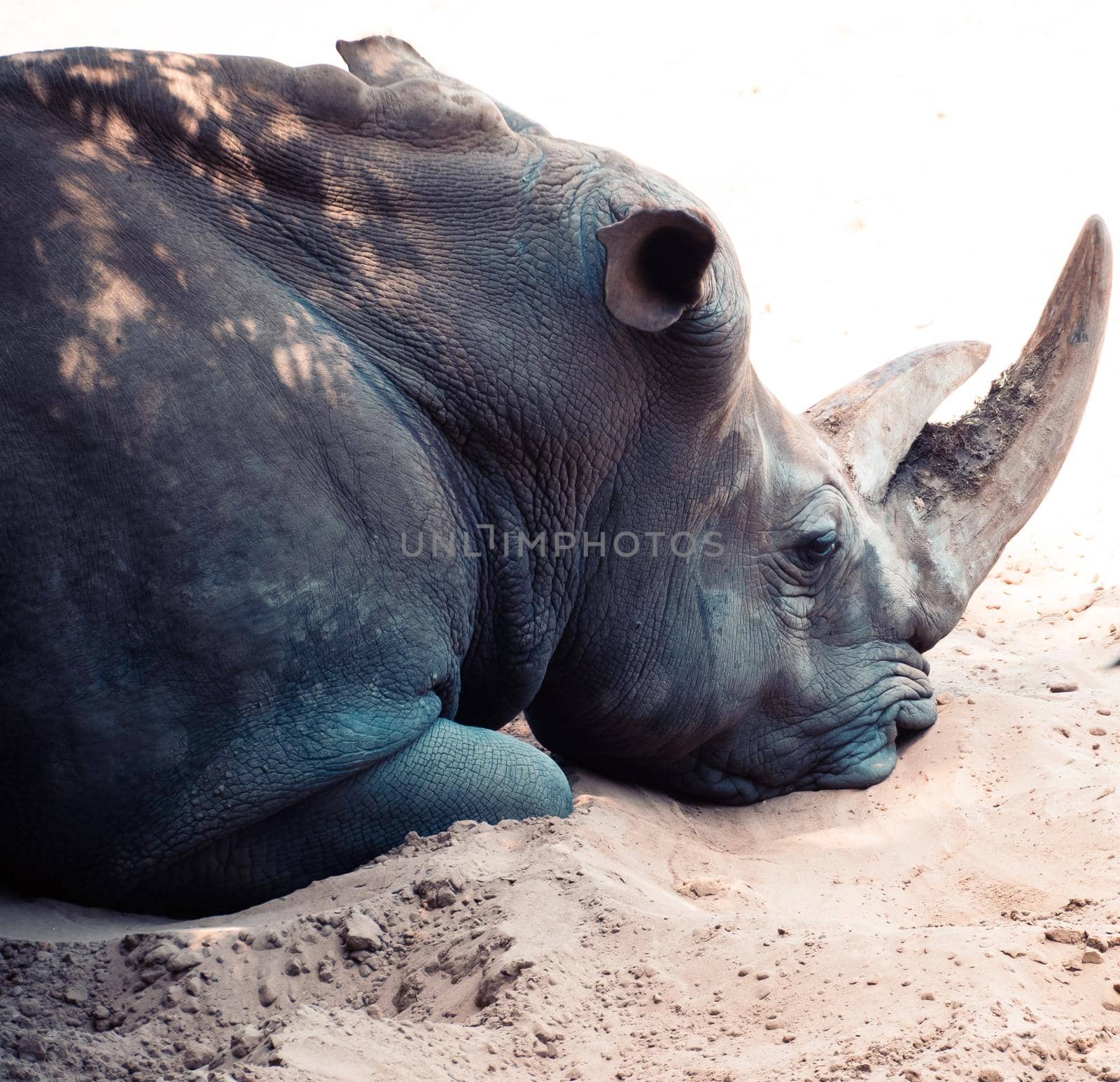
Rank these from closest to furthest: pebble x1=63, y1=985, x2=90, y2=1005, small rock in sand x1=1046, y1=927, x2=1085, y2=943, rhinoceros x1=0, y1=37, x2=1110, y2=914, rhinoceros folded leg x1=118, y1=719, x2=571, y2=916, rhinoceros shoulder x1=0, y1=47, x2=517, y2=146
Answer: small rock in sand x1=1046, y1=927, x2=1085, y2=943 → pebble x1=63, y1=985, x2=90, y2=1005 → rhinoceros x1=0, y1=37, x2=1110, y2=914 → rhinoceros folded leg x1=118, y1=719, x2=571, y2=916 → rhinoceros shoulder x1=0, y1=47, x2=517, y2=146

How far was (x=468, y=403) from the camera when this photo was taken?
386 centimetres

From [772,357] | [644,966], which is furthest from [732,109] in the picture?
[644,966]

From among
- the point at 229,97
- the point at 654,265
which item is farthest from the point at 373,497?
the point at 229,97

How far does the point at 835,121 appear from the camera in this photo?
10602 mm

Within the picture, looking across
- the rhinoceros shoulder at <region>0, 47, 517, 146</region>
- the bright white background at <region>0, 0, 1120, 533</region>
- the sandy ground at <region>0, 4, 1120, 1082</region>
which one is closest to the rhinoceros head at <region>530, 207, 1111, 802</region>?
the sandy ground at <region>0, 4, 1120, 1082</region>

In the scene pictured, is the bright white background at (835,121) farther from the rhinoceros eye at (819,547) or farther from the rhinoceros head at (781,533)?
the rhinoceros eye at (819,547)

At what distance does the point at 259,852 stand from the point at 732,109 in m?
8.76

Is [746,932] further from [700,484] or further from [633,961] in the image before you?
[700,484]

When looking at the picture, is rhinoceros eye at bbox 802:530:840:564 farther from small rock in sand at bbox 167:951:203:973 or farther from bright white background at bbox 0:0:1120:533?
bright white background at bbox 0:0:1120:533

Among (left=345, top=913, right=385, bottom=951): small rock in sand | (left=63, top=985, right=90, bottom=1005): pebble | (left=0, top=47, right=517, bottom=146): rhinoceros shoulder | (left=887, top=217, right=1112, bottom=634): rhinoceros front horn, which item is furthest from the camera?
(left=887, top=217, right=1112, bottom=634): rhinoceros front horn

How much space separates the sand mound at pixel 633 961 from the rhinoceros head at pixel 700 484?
366mm

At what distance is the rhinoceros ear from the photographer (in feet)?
11.9

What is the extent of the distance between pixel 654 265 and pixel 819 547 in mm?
1201

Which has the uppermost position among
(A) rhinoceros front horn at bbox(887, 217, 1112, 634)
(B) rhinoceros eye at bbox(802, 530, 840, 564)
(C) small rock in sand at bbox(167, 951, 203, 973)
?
(A) rhinoceros front horn at bbox(887, 217, 1112, 634)
